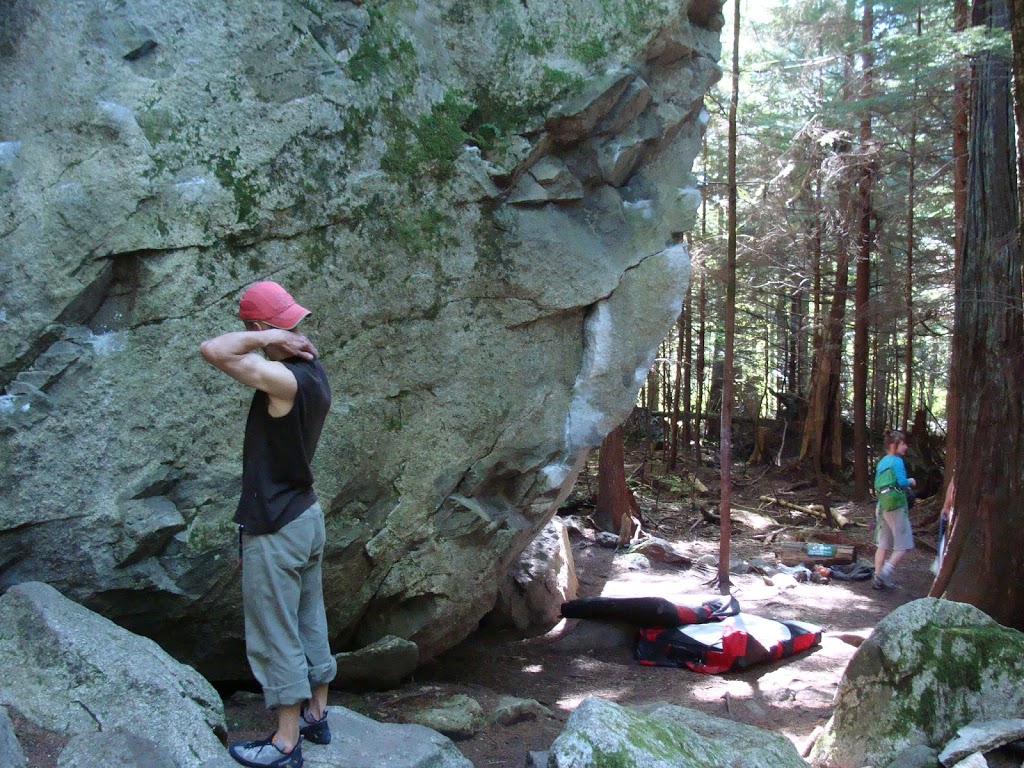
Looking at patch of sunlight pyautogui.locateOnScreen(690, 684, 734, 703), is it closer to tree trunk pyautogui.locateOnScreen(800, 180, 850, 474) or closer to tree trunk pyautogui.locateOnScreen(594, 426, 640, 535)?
tree trunk pyautogui.locateOnScreen(594, 426, 640, 535)

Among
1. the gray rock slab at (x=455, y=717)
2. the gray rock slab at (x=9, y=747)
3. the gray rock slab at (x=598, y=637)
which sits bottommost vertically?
the gray rock slab at (x=598, y=637)

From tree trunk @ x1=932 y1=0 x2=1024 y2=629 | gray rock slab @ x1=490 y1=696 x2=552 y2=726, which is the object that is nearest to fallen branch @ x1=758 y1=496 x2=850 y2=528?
tree trunk @ x1=932 y1=0 x2=1024 y2=629

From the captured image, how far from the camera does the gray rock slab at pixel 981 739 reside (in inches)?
197

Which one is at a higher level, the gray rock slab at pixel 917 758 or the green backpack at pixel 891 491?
the green backpack at pixel 891 491

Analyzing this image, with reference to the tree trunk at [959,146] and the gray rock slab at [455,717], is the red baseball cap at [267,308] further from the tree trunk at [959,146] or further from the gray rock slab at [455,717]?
the tree trunk at [959,146]

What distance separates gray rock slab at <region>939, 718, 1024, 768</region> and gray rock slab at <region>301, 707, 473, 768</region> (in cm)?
291

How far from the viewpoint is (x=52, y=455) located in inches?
191

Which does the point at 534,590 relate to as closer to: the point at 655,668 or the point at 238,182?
the point at 655,668

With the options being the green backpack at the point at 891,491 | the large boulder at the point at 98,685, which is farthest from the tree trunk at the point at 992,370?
the large boulder at the point at 98,685

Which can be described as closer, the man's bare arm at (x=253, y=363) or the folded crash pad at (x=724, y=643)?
the man's bare arm at (x=253, y=363)

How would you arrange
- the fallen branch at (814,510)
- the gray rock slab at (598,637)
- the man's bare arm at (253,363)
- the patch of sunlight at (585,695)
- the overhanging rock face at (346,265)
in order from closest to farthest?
1. the man's bare arm at (253,363)
2. the overhanging rock face at (346,265)
3. the patch of sunlight at (585,695)
4. the gray rock slab at (598,637)
5. the fallen branch at (814,510)

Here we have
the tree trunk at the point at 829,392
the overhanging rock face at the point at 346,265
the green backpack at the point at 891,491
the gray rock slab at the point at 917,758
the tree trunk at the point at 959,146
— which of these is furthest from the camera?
the tree trunk at the point at 829,392

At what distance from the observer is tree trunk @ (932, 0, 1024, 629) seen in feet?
25.3

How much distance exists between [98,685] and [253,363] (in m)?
1.75
